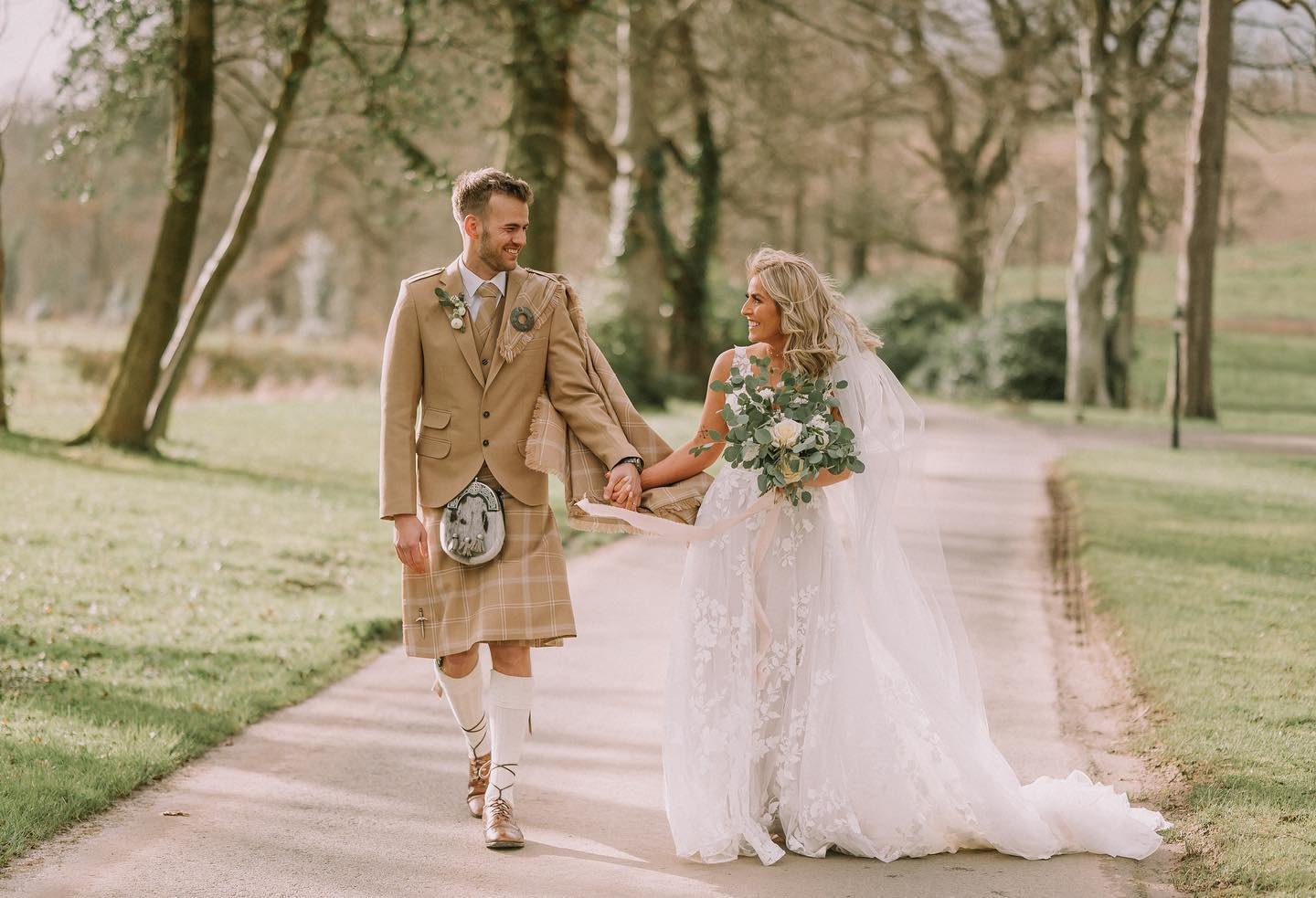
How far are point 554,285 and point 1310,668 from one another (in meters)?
4.58

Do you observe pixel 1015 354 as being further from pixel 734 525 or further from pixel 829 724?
pixel 829 724

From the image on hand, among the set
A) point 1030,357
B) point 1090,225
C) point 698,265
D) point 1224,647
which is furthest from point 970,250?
point 1224,647

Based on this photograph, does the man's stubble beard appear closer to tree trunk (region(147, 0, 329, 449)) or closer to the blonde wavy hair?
the blonde wavy hair

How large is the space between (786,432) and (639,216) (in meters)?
20.8

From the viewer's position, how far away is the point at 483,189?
4.73m

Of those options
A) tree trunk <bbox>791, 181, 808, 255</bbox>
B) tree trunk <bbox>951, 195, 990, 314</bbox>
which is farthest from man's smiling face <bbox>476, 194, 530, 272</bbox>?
tree trunk <bbox>951, 195, 990, 314</bbox>

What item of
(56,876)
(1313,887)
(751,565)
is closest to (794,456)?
(751,565)

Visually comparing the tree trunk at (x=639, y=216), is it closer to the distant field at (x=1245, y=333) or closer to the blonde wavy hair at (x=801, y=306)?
the distant field at (x=1245, y=333)

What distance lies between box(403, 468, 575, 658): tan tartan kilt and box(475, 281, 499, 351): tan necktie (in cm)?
49

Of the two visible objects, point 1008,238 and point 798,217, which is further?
point 798,217

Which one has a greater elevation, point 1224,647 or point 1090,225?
point 1090,225

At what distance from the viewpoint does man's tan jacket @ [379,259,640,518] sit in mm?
4773

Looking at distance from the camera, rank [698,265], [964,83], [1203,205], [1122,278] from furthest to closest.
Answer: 1. [1122,278]
2. [698,265]
3. [964,83]
4. [1203,205]

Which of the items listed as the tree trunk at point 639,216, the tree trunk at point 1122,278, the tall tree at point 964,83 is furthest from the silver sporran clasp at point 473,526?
the tree trunk at point 1122,278
